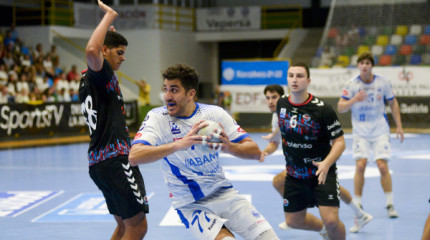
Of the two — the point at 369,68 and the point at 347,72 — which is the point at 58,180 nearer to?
the point at 369,68

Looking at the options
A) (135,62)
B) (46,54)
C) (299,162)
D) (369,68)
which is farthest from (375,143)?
(135,62)

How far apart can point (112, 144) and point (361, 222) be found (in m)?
3.57

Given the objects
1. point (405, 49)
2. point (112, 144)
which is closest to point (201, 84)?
point (405, 49)

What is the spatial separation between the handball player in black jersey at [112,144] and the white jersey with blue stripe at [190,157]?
600 millimetres

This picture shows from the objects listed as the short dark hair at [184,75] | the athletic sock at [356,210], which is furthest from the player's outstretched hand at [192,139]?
the athletic sock at [356,210]

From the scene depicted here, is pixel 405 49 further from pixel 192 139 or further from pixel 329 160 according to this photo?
pixel 192 139

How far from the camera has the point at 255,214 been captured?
4.70 meters

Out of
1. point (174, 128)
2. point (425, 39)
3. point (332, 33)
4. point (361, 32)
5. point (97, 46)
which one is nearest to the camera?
point (174, 128)

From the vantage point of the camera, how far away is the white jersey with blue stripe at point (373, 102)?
8.84 meters

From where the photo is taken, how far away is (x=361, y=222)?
752 centimetres

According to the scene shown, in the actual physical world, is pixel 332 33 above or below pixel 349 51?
above

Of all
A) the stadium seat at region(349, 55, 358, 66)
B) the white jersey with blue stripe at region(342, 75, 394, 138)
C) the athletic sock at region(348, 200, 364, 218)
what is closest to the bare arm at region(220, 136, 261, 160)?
the athletic sock at region(348, 200, 364, 218)

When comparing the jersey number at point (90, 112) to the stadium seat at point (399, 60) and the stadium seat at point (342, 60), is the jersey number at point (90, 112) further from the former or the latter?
the stadium seat at point (399, 60)

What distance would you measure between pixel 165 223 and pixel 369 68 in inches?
136
